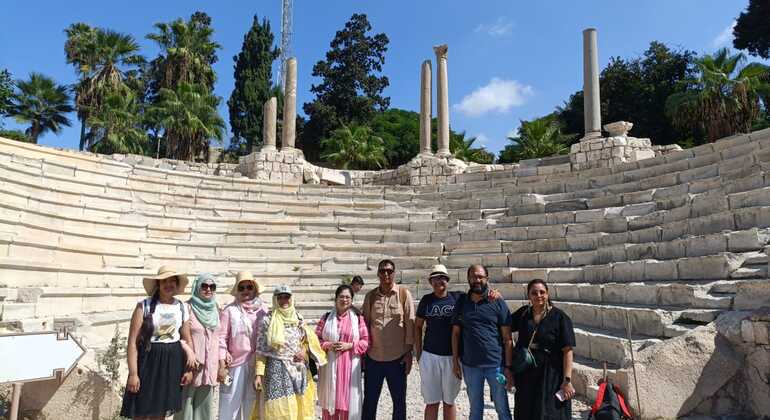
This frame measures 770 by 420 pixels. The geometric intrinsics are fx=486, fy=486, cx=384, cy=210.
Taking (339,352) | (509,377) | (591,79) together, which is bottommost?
(509,377)

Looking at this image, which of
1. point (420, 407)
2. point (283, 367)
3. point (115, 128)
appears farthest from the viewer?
point (115, 128)

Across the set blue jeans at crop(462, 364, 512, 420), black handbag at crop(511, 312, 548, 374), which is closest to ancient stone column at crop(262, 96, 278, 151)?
blue jeans at crop(462, 364, 512, 420)

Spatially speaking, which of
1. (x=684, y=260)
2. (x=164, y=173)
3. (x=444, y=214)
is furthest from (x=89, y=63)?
(x=684, y=260)

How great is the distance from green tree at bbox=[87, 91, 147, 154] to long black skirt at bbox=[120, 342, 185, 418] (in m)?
22.8

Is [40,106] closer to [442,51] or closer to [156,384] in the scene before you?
[442,51]

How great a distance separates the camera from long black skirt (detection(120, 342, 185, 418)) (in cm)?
334

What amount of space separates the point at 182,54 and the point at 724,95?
28630 millimetres

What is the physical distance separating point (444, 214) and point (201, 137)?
59.3 ft

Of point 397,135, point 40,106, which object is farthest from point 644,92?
point 40,106

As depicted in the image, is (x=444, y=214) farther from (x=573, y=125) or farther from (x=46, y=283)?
(x=573, y=125)

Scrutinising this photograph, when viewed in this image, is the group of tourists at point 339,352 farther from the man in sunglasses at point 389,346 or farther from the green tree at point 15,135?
the green tree at point 15,135

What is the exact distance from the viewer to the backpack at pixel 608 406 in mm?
3412

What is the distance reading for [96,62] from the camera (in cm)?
2680

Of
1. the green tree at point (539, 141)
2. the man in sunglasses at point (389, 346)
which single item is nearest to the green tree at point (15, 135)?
the green tree at point (539, 141)
